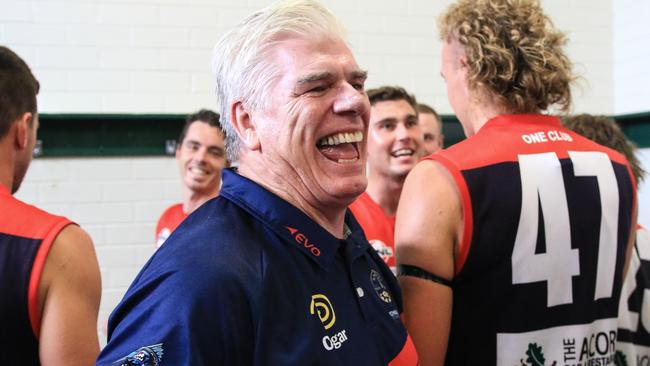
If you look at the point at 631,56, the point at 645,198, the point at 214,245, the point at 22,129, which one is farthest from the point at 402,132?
the point at 631,56

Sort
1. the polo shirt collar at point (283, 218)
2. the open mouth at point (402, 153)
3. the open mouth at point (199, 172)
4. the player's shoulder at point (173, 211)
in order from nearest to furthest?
the polo shirt collar at point (283, 218) → the open mouth at point (402, 153) → the open mouth at point (199, 172) → the player's shoulder at point (173, 211)

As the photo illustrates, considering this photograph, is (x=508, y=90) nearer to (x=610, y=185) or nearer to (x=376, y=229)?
(x=610, y=185)

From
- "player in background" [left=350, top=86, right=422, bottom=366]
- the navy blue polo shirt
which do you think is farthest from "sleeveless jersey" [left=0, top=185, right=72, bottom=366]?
"player in background" [left=350, top=86, right=422, bottom=366]

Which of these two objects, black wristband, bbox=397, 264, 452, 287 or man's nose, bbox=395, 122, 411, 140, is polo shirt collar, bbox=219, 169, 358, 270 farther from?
man's nose, bbox=395, 122, 411, 140

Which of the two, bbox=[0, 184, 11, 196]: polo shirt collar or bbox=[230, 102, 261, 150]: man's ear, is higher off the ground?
bbox=[230, 102, 261, 150]: man's ear

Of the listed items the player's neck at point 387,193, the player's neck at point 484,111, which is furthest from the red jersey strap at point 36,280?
the player's neck at point 387,193

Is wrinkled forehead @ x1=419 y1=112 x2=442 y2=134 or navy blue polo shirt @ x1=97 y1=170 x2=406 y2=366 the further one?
wrinkled forehead @ x1=419 y1=112 x2=442 y2=134

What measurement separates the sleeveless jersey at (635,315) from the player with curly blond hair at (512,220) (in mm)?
166

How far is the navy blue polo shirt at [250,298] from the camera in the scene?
2.89 ft

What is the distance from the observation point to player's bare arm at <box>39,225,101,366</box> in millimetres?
1441

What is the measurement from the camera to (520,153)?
147 cm

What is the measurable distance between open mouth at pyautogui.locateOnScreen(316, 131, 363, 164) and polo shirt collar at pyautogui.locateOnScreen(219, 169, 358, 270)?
14 centimetres

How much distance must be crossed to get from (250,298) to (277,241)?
0.54 ft

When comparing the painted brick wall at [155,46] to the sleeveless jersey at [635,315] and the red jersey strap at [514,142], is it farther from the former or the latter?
the red jersey strap at [514,142]
